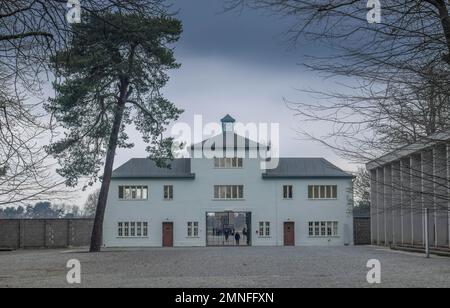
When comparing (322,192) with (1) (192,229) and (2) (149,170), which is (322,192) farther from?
(2) (149,170)

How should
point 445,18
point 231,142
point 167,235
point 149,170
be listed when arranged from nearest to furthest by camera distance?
point 445,18, point 167,235, point 231,142, point 149,170

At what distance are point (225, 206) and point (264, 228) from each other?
3974 mm

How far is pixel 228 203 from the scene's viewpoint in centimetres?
6781

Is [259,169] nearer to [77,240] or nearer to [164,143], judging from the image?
[77,240]

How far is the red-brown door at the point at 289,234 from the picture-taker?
219ft

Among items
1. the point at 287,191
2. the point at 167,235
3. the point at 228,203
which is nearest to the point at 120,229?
the point at 167,235

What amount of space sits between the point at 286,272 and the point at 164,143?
24.9 m

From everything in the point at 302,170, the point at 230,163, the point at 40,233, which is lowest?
the point at 40,233

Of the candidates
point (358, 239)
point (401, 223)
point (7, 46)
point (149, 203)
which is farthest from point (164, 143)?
point (7, 46)

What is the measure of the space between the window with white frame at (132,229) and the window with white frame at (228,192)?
6.92m

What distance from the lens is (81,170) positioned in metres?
Result: 45.2

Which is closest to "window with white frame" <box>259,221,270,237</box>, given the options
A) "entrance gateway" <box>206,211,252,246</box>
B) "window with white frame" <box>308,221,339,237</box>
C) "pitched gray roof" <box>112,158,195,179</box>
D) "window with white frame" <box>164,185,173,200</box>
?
"entrance gateway" <box>206,211,252,246</box>

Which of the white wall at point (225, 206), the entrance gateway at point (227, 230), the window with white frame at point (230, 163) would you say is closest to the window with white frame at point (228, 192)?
the white wall at point (225, 206)

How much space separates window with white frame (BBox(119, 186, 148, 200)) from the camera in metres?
67.9
